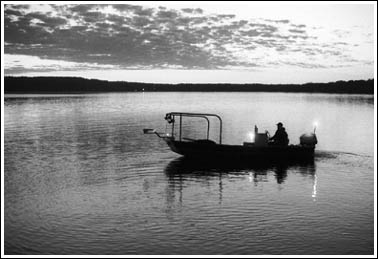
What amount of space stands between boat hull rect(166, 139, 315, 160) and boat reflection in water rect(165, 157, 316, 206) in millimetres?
388

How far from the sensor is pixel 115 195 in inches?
818

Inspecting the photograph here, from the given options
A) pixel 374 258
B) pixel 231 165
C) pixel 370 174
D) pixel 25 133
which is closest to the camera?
pixel 374 258

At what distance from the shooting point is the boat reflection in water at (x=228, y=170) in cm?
2448

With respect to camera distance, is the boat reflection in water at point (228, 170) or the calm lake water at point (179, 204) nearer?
the calm lake water at point (179, 204)

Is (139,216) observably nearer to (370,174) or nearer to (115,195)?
(115,195)

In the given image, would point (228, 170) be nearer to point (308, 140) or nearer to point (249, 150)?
point (249, 150)

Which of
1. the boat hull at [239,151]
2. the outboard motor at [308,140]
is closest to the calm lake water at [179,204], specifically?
the boat hull at [239,151]

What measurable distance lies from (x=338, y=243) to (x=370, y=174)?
1309 cm

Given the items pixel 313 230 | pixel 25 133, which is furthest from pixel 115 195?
pixel 25 133

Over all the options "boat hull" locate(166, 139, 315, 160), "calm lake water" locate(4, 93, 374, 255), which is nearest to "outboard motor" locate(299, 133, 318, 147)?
"boat hull" locate(166, 139, 315, 160)

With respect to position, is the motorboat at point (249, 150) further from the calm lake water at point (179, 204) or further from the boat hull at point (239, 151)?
the calm lake water at point (179, 204)

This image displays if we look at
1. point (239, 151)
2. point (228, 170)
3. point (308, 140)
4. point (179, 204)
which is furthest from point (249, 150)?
point (179, 204)

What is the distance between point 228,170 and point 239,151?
2726 mm

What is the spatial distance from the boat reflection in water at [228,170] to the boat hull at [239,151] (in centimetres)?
39
